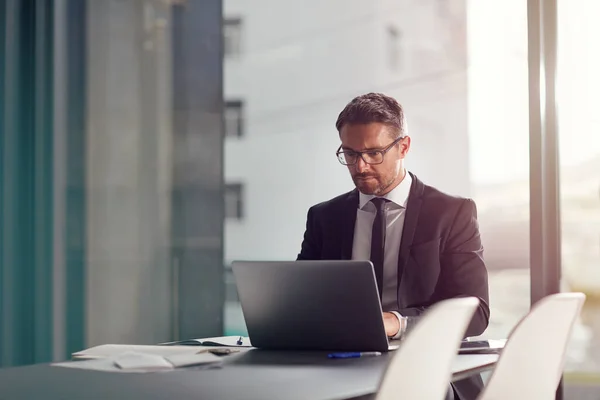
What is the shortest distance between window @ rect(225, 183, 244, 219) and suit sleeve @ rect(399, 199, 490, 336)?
1.44m

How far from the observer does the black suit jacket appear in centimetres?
245

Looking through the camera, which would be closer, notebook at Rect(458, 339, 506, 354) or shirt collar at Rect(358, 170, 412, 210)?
notebook at Rect(458, 339, 506, 354)

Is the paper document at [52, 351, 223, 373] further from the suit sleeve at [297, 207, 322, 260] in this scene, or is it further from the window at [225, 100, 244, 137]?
the window at [225, 100, 244, 137]

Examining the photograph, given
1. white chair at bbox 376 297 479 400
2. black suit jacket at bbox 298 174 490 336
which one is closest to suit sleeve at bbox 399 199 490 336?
black suit jacket at bbox 298 174 490 336

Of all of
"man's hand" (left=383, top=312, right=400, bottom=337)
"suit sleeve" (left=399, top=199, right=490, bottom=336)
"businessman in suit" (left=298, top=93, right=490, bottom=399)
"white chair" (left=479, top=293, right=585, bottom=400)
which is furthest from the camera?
"businessman in suit" (left=298, top=93, right=490, bottom=399)

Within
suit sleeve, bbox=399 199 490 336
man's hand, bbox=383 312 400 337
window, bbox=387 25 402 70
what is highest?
window, bbox=387 25 402 70

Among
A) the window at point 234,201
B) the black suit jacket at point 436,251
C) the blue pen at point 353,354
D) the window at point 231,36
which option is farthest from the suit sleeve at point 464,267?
the window at point 231,36

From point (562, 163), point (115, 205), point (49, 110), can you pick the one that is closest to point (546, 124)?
point (562, 163)

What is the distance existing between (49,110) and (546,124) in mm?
2339

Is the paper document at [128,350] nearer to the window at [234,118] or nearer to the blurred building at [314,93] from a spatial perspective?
the blurred building at [314,93]

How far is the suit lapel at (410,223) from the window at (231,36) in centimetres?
149

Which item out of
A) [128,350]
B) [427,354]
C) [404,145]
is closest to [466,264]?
[404,145]

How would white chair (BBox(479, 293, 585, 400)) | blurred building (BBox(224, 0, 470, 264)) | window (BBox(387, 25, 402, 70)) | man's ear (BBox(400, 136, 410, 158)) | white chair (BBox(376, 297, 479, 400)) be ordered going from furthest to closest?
window (BBox(387, 25, 402, 70)) < blurred building (BBox(224, 0, 470, 264)) < man's ear (BBox(400, 136, 410, 158)) < white chair (BBox(479, 293, 585, 400)) < white chair (BBox(376, 297, 479, 400))

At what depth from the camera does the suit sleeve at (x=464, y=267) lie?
235cm
